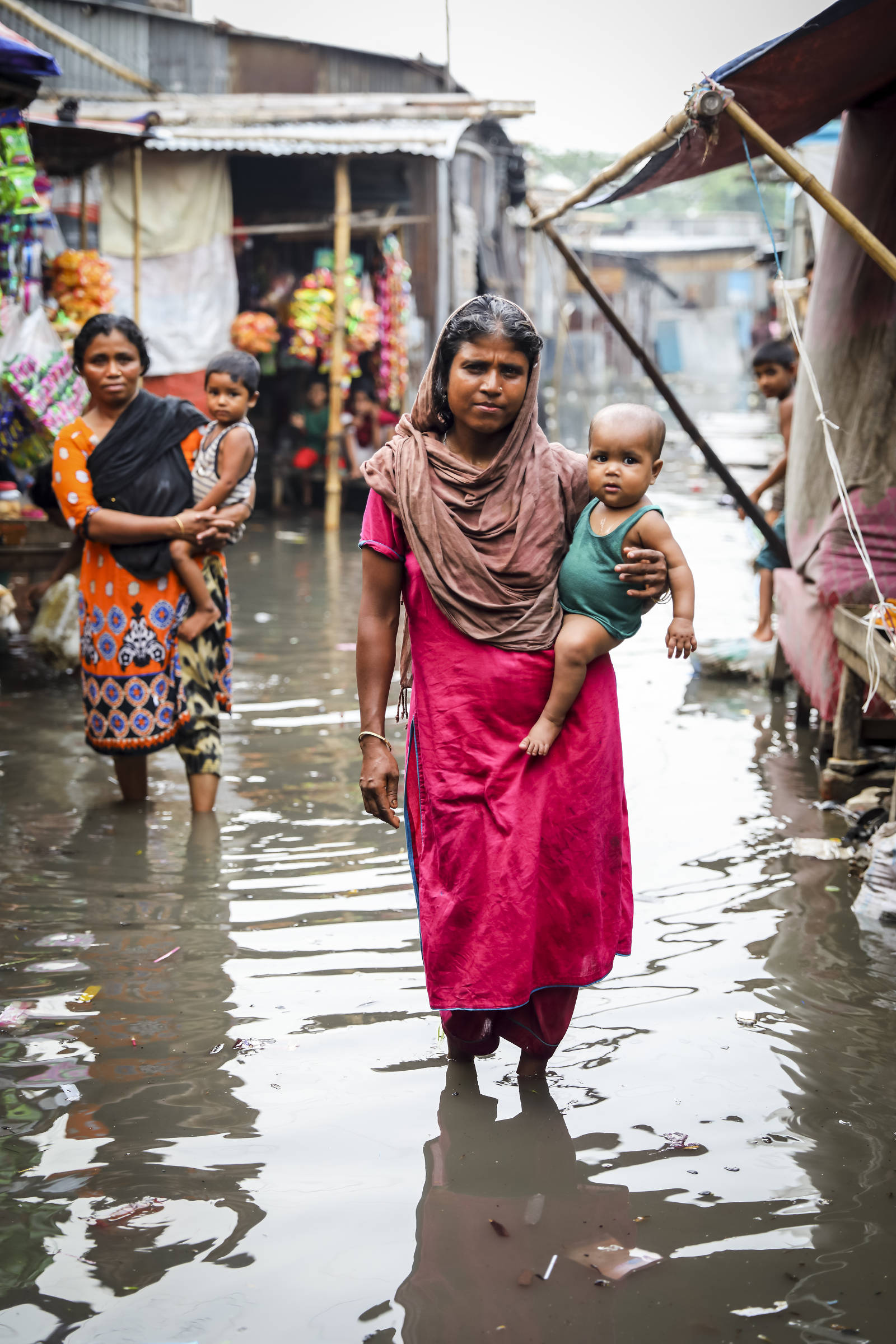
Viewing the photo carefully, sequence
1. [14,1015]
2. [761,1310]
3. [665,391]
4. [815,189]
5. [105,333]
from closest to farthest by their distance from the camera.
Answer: [761,1310], [14,1015], [815,189], [105,333], [665,391]

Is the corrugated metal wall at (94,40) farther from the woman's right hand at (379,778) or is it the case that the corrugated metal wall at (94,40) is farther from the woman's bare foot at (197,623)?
the woman's right hand at (379,778)

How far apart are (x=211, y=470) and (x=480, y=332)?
2.31 metres

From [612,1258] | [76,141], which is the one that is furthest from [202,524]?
[76,141]

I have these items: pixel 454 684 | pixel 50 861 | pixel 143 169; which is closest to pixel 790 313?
pixel 454 684

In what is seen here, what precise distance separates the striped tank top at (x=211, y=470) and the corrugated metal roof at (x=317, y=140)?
7768 millimetres

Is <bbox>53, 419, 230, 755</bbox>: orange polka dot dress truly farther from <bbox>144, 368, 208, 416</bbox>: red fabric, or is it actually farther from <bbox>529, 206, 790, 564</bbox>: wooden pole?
<bbox>144, 368, 208, 416</bbox>: red fabric

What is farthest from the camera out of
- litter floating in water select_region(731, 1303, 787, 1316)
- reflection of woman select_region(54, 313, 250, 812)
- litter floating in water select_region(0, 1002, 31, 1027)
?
reflection of woman select_region(54, 313, 250, 812)

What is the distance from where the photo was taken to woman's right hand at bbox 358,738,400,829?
263cm

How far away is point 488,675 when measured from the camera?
8.40ft

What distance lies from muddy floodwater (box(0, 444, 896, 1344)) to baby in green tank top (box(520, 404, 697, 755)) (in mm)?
882

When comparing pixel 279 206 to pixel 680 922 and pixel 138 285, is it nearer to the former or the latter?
pixel 138 285

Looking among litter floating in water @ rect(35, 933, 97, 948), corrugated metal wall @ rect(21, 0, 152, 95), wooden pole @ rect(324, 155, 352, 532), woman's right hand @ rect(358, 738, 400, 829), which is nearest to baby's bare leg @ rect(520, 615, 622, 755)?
woman's right hand @ rect(358, 738, 400, 829)

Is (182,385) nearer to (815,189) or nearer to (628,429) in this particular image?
(815,189)

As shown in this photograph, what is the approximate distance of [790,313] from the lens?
11.4 ft
